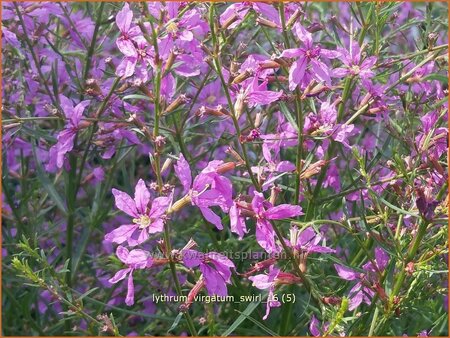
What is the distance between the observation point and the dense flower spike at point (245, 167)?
167 cm

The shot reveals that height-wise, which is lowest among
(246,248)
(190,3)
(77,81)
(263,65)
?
(246,248)

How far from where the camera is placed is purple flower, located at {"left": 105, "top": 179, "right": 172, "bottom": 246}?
5.20 ft

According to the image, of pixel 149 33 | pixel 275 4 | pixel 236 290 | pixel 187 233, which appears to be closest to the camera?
pixel 149 33

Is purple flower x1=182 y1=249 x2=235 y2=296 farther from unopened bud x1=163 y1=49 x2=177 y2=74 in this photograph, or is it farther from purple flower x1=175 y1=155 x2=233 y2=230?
unopened bud x1=163 y1=49 x2=177 y2=74

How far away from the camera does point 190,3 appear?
5.90 feet

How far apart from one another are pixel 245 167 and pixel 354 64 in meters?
0.37

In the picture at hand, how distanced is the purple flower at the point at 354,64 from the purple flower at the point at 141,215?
551 mm

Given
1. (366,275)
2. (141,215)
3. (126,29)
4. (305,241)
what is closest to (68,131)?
(126,29)

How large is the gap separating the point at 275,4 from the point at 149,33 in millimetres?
344

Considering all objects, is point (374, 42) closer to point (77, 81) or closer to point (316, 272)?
point (316, 272)

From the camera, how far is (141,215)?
1.65m

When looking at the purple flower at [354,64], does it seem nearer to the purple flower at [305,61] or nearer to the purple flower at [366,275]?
the purple flower at [305,61]

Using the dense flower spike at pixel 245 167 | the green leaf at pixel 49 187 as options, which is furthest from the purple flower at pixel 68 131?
the green leaf at pixel 49 187

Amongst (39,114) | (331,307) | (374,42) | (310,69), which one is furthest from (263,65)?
(39,114)
